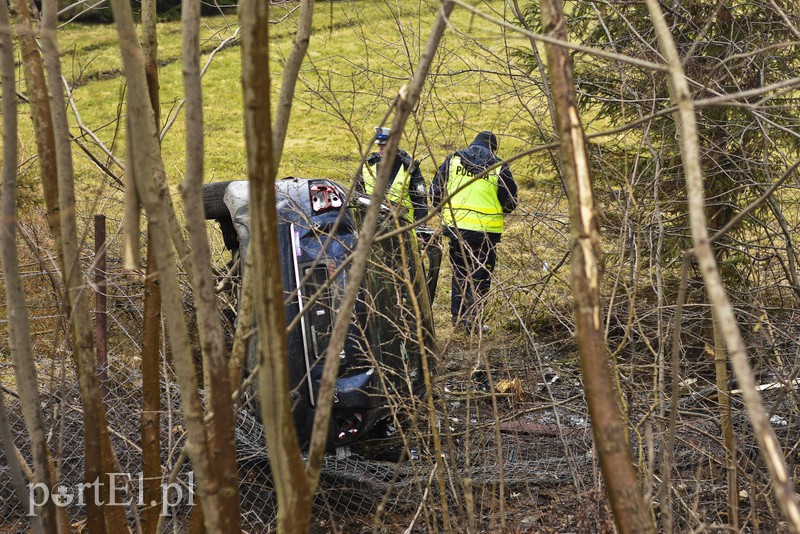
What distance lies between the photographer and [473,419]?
5.54m

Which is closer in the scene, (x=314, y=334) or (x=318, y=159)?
(x=314, y=334)

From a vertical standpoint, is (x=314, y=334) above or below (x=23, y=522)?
above

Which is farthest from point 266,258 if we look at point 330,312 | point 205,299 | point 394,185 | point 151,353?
point 394,185

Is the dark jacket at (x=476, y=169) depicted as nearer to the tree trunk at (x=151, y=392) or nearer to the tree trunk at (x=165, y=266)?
the tree trunk at (x=151, y=392)

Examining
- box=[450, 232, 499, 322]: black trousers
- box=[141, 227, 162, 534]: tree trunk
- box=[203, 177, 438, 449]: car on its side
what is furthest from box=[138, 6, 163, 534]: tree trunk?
box=[203, 177, 438, 449]: car on its side

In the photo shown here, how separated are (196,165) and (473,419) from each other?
4.26 meters

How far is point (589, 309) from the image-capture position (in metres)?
1.40

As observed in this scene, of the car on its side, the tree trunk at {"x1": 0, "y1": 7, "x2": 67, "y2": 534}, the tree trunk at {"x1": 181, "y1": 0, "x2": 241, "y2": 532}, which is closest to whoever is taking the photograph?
the tree trunk at {"x1": 181, "y1": 0, "x2": 241, "y2": 532}

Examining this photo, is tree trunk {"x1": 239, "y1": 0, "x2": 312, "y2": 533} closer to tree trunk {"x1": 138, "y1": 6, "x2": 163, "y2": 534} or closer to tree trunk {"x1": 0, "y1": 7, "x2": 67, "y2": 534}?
tree trunk {"x1": 0, "y1": 7, "x2": 67, "y2": 534}

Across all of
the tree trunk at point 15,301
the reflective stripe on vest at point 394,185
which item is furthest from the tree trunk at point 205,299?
the reflective stripe on vest at point 394,185

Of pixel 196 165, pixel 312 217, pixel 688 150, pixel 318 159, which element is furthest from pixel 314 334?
pixel 318 159

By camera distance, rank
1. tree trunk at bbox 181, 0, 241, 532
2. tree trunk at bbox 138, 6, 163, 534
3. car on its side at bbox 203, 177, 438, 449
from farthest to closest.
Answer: car on its side at bbox 203, 177, 438, 449
tree trunk at bbox 138, 6, 163, 534
tree trunk at bbox 181, 0, 241, 532

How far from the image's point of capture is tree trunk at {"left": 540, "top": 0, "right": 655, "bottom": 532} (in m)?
1.35

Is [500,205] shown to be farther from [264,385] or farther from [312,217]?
[264,385]
